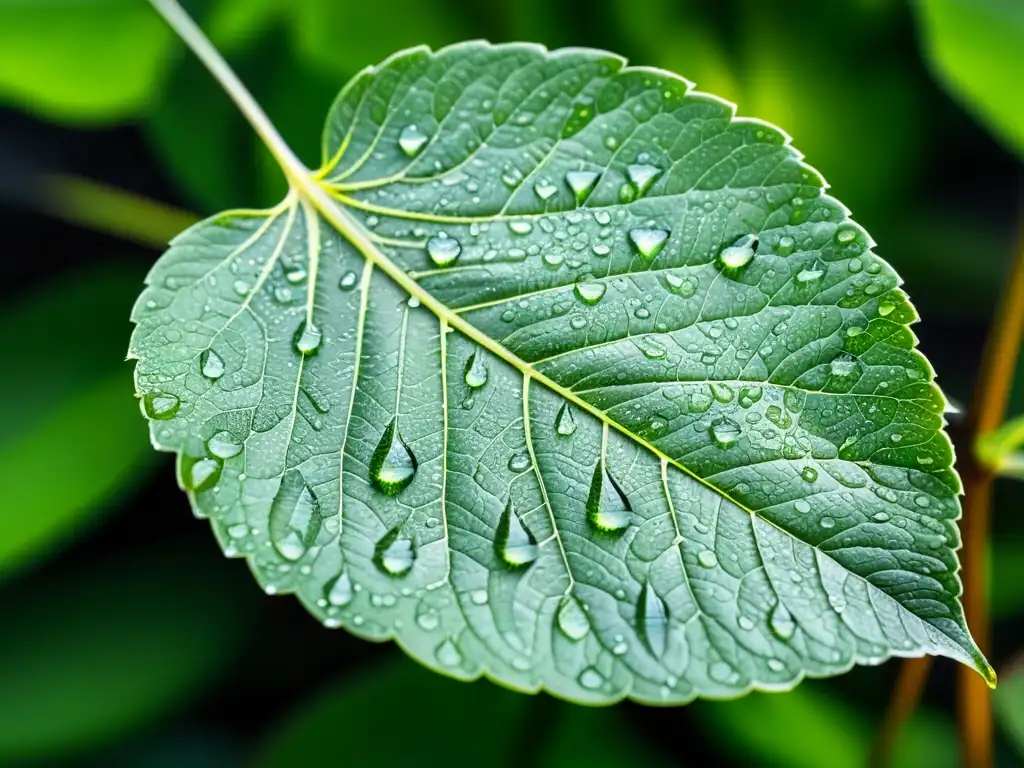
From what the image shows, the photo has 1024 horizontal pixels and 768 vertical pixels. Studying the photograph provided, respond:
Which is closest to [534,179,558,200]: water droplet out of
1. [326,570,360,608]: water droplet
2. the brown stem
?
[326,570,360,608]: water droplet

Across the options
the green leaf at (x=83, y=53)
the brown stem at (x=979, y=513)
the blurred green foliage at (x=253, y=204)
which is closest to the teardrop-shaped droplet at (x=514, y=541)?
the brown stem at (x=979, y=513)

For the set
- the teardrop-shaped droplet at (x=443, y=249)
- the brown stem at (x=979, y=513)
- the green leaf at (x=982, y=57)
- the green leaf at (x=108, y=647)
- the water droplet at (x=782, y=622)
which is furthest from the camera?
the green leaf at (x=108, y=647)

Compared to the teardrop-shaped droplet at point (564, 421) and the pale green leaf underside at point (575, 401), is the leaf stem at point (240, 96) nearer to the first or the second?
the pale green leaf underside at point (575, 401)

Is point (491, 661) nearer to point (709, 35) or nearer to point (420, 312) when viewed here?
point (420, 312)

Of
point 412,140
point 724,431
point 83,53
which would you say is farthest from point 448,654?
point 83,53

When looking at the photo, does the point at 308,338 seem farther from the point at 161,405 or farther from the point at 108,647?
the point at 108,647

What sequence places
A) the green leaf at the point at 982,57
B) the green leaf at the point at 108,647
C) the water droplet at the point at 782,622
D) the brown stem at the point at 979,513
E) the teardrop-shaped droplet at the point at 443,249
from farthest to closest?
the green leaf at the point at 108,647 < the green leaf at the point at 982,57 < the brown stem at the point at 979,513 < the teardrop-shaped droplet at the point at 443,249 < the water droplet at the point at 782,622

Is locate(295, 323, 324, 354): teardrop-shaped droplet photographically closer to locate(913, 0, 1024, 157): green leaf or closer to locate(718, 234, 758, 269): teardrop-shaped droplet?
locate(718, 234, 758, 269): teardrop-shaped droplet
